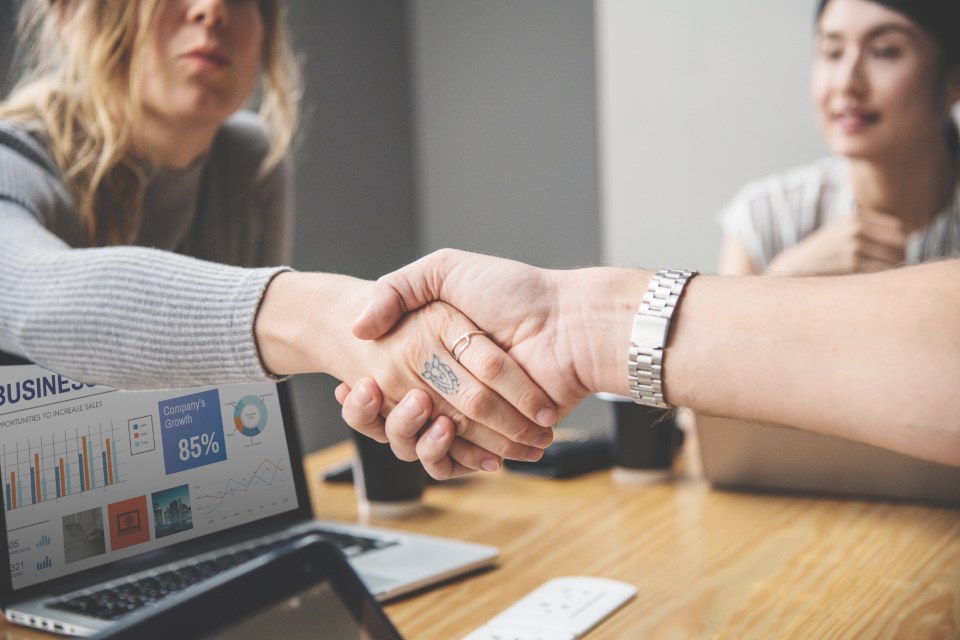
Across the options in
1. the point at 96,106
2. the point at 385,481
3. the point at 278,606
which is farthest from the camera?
the point at 96,106

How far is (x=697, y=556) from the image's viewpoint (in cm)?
94

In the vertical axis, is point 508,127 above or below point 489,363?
above

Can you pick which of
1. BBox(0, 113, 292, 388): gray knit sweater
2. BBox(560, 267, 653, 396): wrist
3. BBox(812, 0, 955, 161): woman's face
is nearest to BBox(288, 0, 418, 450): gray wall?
BBox(812, 0, 955, 161): woman's face

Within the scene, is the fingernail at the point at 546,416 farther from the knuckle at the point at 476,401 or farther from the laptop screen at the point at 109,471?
the laptop screen at the point at 109,471

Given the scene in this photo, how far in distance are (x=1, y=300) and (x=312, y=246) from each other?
197cm

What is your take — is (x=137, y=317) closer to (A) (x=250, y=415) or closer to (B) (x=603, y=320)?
(A) (x=250, y=415)

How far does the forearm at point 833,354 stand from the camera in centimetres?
62

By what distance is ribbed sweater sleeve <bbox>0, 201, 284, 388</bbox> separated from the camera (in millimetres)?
859

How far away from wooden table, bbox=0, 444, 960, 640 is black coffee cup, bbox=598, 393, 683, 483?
2 centimetres

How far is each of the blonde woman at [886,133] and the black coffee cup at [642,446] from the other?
49cm

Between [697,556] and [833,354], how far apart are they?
35cm

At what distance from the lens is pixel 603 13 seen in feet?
8.59

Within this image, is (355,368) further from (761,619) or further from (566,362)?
(761,619)

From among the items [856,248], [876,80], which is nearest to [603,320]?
[856,248]
